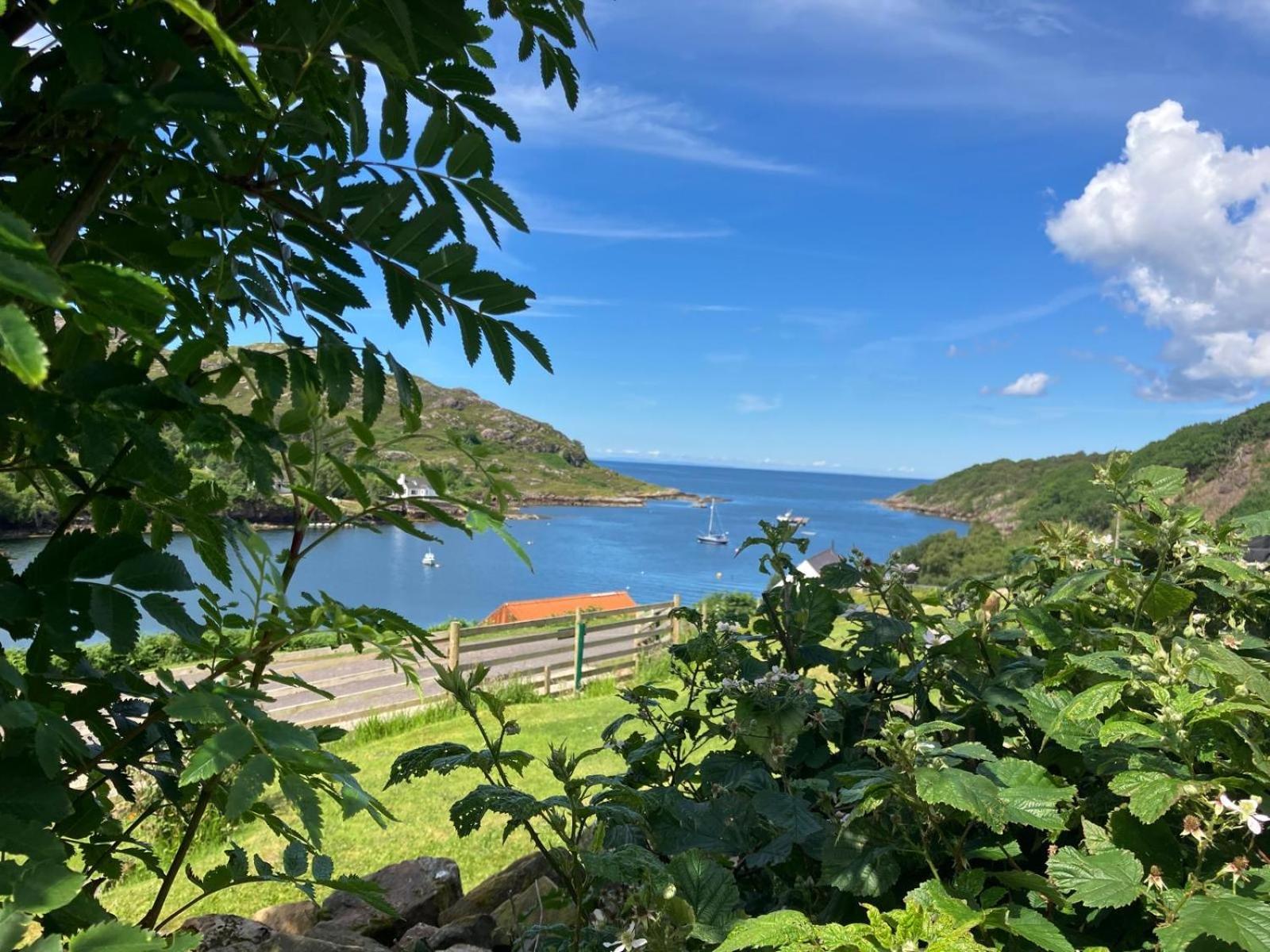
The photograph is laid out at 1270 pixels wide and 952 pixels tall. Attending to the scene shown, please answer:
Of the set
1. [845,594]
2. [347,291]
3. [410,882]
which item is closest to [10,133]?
[347,291]

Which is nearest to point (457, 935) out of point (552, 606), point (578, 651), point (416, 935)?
point (416, 935)

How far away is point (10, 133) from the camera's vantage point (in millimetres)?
899

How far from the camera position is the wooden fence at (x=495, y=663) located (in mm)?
7887

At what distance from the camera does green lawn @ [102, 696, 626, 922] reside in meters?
3.37

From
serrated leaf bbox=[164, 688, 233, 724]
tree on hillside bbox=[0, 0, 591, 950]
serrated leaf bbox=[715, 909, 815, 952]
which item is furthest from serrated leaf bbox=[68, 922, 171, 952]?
serrated leaf bbox=[715, 909, 815, 952]

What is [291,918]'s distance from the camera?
8.04 feet

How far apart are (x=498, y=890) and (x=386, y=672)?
7.26 metres

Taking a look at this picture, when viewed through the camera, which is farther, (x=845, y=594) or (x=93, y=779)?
(x=845, y=594)

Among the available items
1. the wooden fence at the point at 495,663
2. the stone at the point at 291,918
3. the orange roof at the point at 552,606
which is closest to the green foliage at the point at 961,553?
the stone at the point at 291,918

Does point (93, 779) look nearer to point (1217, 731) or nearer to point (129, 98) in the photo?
point (129, 98)

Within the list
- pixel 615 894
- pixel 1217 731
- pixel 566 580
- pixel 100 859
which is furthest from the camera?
pixel 566 580

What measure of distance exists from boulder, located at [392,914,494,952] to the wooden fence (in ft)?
15.7

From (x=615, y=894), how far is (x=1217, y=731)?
0.96 meters

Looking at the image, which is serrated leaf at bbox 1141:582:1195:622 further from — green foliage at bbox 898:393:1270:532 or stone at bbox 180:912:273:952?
stone at bbox 180:912:273:952
